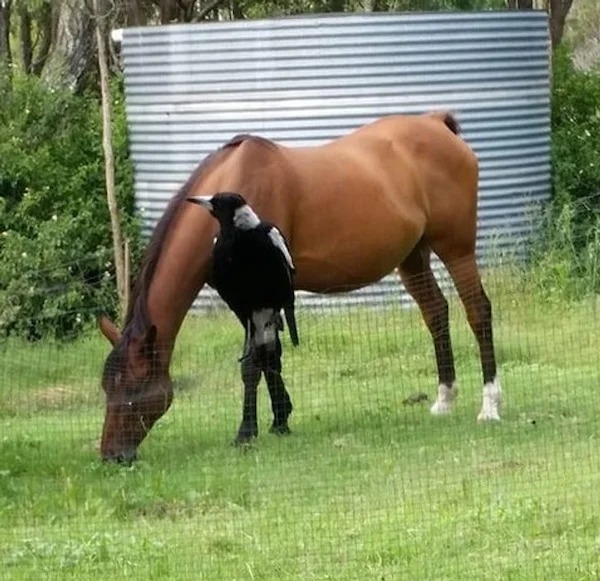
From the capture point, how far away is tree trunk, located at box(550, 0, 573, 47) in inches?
806

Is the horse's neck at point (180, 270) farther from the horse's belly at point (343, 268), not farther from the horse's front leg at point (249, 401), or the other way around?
the horse's belly at point (343, 268)

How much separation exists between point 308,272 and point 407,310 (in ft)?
11.6

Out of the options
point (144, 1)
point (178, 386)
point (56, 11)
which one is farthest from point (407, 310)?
point (144, 1)

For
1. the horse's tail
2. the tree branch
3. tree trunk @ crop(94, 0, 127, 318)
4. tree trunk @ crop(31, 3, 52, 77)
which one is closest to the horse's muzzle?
the horse's tail

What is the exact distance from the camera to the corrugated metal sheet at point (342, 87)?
14.9 m

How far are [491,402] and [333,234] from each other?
57.1 inches

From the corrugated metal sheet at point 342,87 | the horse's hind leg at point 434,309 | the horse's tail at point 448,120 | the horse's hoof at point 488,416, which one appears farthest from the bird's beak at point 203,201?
the corrugated metal sheet at point 342,87

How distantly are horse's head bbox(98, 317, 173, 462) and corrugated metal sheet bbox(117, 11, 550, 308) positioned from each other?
5096 mm

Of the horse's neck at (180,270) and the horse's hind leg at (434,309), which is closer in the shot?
the horse's neck at (180,270)

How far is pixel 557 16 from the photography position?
20.8 metres

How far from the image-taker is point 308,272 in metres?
10.0

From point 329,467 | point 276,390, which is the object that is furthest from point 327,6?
point 329,467

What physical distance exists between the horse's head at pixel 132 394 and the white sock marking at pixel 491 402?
224 centimetres

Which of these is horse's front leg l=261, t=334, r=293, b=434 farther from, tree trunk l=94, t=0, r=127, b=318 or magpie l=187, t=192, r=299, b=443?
tree trunk l=94, t=0, r=127, b=318
